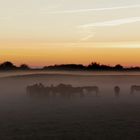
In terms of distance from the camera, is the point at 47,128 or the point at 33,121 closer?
the point at 47,128

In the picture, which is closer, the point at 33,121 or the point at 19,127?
the point at 19,127

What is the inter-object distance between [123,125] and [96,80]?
135309 mm

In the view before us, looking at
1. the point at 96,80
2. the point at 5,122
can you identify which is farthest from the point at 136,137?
the point at 96,80

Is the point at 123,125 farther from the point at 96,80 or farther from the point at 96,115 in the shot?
the point at 96,80

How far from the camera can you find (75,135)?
88.2 feet

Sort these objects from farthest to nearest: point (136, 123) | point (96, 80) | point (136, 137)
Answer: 1. point (96, 80)
2. point (136, 123)
3. point (136, 137)

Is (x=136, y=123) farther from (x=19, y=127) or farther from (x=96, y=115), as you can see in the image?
(x=19, y=127)

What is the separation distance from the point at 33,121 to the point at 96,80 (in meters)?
134

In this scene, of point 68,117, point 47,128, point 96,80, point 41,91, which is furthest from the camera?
point 96,80

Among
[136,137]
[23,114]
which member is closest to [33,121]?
[23,114]

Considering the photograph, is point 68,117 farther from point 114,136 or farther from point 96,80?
point 96,80

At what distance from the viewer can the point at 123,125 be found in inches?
1213

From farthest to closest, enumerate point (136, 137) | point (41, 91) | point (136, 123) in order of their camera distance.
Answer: point (41, 91) < point (136, 123) < point (136, 137)

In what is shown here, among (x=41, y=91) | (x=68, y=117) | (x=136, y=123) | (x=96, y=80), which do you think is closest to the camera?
(x=136, y=123)
